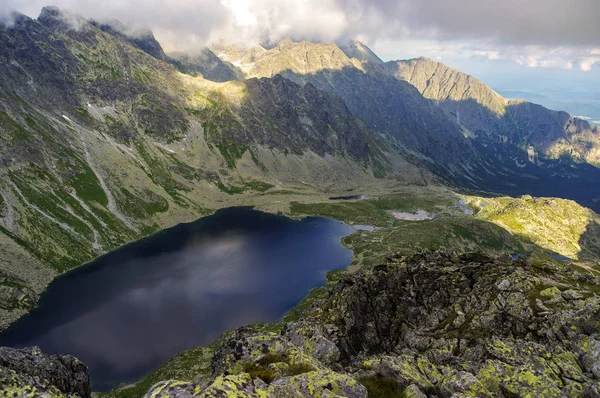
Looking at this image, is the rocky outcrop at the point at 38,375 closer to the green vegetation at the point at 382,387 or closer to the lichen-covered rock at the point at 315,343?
the lichen-covered rock at the point at 315,343

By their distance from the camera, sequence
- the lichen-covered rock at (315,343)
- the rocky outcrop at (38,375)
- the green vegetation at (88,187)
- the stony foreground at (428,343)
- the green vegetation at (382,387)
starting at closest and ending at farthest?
1. the rocky outcrop at (38,375)
2. the stony foreground at (428,343)
3. the green vegetation at (382,387)
4. the lichen-covered rock at (315,343)
5. the green vegetation at (88,187)

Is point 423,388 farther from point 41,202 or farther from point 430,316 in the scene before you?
point 41,202

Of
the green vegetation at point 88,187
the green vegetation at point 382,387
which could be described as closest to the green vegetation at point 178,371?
the green vegetation at point 382,387

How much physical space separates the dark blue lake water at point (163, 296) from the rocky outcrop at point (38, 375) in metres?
46.8

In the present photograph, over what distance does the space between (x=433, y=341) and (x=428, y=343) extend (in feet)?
2.16

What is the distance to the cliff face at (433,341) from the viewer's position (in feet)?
87.0

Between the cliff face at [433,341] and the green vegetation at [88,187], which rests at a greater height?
the green vegetation at [88,187]

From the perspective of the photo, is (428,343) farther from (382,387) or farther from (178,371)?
(178,371)

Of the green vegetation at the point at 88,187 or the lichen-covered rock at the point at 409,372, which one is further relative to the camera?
the green vegetation at the point at 88,187

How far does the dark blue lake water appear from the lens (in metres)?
88.8

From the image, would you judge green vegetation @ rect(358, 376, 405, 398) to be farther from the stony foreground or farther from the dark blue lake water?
the dark blue lake water

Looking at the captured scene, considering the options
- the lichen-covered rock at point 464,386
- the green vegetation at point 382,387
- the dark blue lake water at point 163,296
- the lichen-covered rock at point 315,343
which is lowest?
the dark blue lake water at point 163,296

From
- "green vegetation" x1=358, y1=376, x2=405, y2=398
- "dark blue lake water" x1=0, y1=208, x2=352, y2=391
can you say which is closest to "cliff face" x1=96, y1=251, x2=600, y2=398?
"green vegetation" x1=358, y1=376, x2=405, y2=398

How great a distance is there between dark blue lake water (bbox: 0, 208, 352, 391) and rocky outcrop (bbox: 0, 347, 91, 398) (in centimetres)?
4681
